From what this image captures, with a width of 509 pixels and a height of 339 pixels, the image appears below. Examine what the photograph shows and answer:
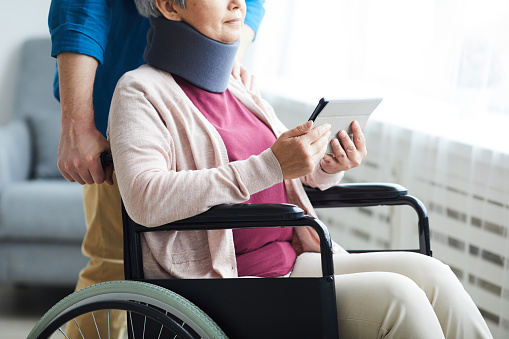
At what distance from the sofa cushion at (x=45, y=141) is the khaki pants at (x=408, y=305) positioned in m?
2.05

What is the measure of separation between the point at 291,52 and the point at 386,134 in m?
0.85

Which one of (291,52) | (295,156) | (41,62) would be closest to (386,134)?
(291,52)

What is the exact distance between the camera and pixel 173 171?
122 cm

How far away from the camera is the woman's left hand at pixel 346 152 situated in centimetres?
138

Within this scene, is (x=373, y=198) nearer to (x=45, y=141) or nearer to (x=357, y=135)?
(x=357, y=135)

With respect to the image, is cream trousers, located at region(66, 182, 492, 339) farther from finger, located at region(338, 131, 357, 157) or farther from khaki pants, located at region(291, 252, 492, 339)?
finger, located at region(338, 131, 357, 157)

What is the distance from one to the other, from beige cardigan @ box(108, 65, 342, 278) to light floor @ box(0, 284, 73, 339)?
50.9 inches

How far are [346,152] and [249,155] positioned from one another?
0.71ft

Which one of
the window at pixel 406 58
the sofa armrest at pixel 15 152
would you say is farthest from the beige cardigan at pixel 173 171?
the sofa armrest at pixel 15 152

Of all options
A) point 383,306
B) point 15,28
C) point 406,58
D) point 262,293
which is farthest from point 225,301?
point 15,28

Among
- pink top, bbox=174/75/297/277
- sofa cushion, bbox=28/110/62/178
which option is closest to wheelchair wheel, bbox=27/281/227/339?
pink top, bbox=174/75/297/277

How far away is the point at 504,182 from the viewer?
6.05ft

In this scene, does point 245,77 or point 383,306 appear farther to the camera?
point 245,77

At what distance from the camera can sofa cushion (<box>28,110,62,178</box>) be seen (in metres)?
2.97
